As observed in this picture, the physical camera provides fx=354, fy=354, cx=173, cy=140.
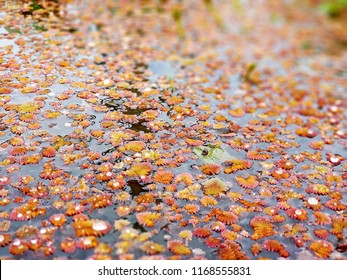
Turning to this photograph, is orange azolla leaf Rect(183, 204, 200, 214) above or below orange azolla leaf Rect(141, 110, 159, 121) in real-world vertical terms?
below

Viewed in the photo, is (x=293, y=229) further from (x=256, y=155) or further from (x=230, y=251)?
(x=256, y=155)

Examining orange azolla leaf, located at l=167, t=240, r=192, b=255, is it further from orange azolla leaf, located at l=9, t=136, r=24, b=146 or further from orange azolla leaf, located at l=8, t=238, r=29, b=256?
orange azolla leaf, located at l=9, t=136, r=24, b=146

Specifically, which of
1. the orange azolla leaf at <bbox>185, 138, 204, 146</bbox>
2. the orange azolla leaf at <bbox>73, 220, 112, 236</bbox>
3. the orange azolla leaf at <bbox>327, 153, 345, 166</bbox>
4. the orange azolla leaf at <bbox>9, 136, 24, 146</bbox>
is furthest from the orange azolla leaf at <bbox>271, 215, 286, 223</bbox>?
the orange azolla leaf at <bbox>9, 136, 24, 146</bbox>

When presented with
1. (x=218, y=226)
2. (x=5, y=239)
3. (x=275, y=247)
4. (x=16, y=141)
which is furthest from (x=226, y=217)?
(x=16, y=141)

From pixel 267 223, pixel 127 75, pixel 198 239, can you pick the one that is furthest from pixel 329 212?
pixel 127 75

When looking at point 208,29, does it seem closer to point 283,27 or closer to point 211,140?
point 283,27

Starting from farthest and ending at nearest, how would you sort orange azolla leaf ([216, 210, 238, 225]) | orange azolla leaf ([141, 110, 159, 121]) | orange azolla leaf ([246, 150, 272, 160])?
orange azolla leaf ([141, 110, 159, 121]) < orange azolla leaf ([246, 150, 272, 160]) < orange azolla leaf ([216, 210, 238, 225])
